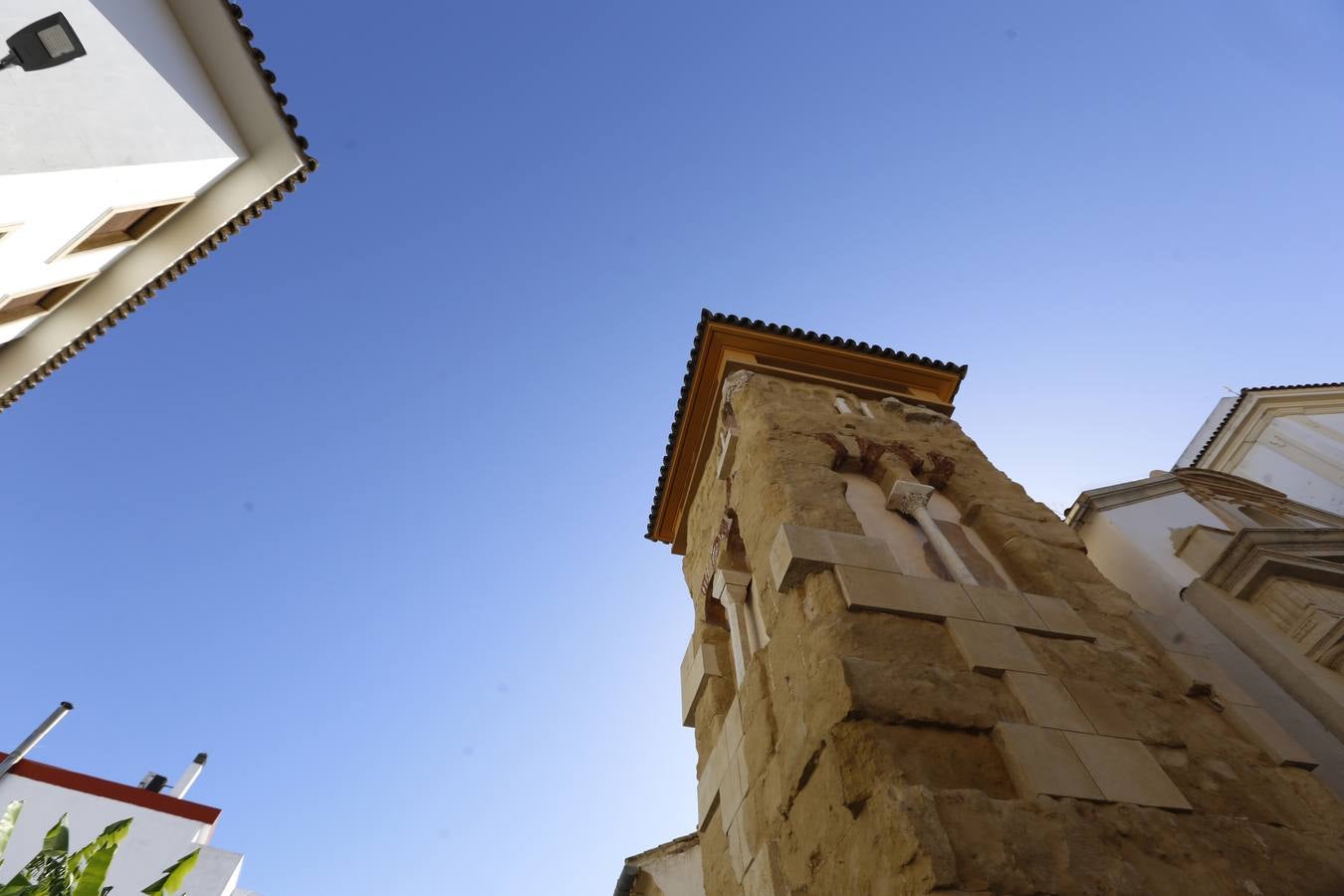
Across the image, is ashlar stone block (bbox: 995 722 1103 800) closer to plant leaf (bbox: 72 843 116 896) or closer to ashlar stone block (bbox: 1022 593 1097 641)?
ashlar stone block (bbox: 1022 593 1097 641)

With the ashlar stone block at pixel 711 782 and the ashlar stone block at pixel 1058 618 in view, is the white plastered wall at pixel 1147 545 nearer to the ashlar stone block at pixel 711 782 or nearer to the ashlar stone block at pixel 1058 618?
the ashlar stone block at pixel 1058 618

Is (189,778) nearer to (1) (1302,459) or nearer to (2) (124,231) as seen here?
(2) (124,231)

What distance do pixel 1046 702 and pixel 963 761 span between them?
29.6 inches

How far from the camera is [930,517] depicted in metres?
5.84

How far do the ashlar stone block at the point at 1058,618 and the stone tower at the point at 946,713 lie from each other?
0.05 feet

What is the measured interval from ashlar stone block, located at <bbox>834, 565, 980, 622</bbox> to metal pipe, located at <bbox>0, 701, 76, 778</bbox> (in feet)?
64.6

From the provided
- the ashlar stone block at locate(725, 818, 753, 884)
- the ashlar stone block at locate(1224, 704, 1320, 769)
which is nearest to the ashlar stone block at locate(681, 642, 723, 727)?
the ashlar stone block at locate(725, 818, 753, 884)

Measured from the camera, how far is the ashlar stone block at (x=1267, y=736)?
4.04 metres

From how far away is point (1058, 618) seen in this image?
14.8 ft

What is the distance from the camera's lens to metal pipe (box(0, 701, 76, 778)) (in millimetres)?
15344

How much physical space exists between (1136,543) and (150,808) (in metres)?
19.6

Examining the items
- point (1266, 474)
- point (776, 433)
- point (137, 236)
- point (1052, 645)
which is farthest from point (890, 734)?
point (1266, 474)

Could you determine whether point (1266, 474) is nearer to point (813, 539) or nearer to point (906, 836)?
point (813, 539)

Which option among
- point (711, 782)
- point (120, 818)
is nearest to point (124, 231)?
point (711, 782)
